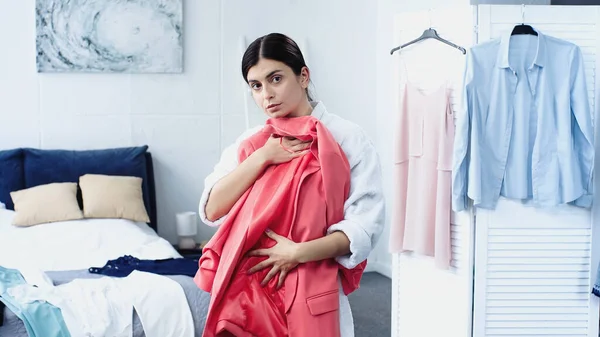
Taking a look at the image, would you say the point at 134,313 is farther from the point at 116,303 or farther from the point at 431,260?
the point at 431,260

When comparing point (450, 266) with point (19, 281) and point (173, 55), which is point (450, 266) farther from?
point (173, 55)

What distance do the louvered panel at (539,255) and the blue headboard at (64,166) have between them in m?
→ 2.41

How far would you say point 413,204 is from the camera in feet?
12.4

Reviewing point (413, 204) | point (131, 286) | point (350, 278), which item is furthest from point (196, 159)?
point (350, 278)

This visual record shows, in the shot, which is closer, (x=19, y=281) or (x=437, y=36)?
(x=19, y=281)

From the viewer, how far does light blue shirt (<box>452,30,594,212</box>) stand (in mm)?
3398

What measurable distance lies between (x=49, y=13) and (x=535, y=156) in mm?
3303

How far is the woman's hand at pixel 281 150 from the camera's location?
1.46 metres

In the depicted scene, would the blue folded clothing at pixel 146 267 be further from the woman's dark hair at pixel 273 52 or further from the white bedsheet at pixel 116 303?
the woman's dark hair at pixel 273 52

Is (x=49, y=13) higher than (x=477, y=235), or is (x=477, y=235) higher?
(x=49, y=13)

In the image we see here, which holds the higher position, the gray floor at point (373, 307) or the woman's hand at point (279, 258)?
the woman's hand at point (279, 258)

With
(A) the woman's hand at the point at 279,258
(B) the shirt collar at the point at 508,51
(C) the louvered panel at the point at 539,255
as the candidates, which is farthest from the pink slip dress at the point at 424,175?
(A) the woman's hand at the point at 279,258

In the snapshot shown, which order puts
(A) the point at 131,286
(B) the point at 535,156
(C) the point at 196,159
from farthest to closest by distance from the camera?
(C) the point at 196,159 → (B) the point at 535,156 → (A) the point at 131,286

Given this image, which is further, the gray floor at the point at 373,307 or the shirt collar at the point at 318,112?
the gray floor at the point at 373,307
